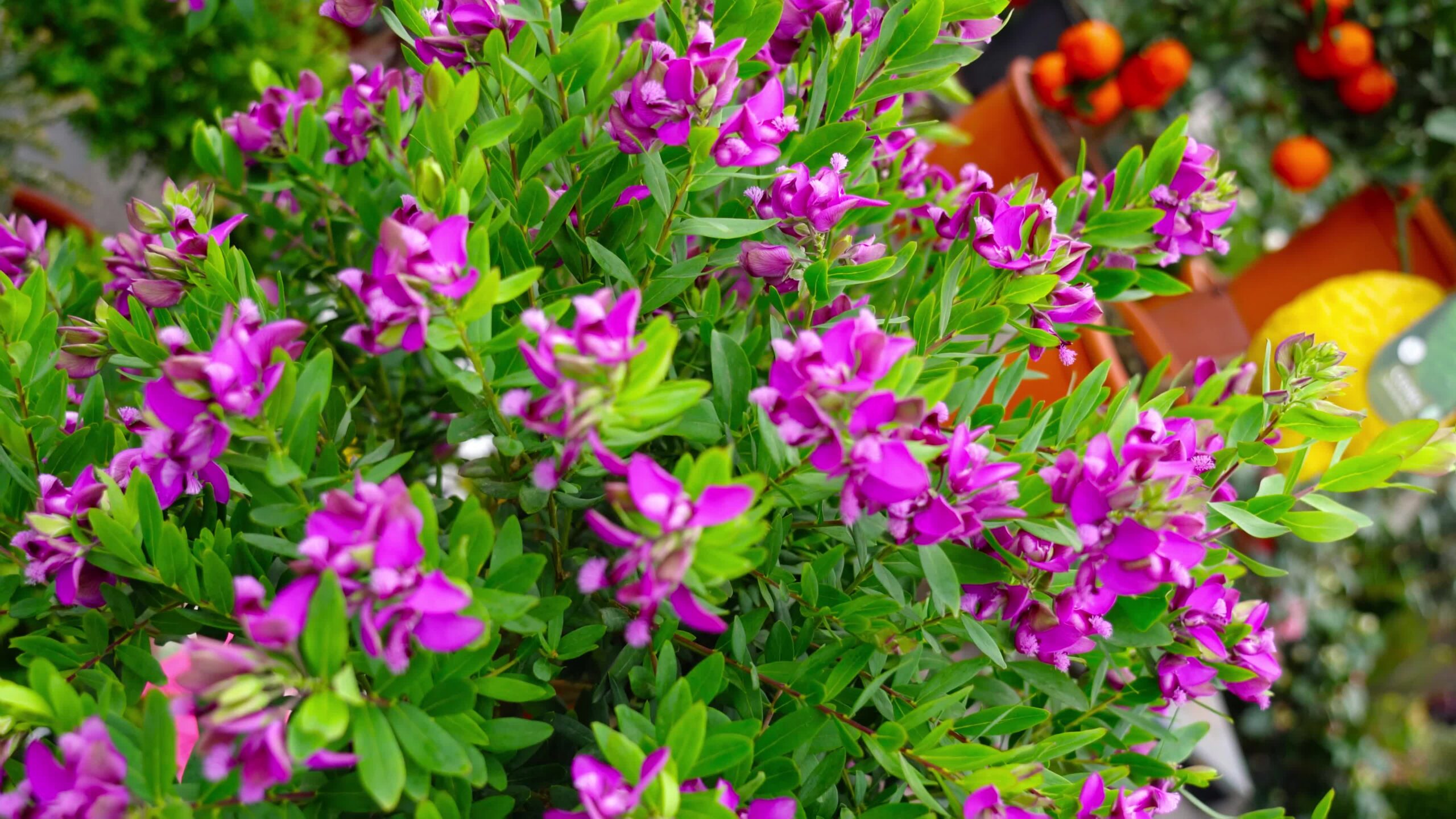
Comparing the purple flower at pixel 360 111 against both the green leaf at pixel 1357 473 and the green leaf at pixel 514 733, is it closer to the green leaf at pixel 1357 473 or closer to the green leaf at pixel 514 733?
the green leaf at pixel 514 733

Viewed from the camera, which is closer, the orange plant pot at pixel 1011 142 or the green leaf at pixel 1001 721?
the green leaf at pixel 1001 721

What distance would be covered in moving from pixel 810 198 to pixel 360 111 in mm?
294

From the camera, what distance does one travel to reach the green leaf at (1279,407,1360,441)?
48 cm

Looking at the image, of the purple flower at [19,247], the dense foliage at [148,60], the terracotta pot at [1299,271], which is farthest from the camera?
the terracotta pot at [1299,271]

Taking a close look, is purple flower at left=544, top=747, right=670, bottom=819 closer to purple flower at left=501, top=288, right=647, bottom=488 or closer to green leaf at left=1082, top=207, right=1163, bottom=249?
purple flower at left=501, top=288, right=647, bottom=488

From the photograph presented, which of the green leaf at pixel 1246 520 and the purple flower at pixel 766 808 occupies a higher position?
the green leaf at pixel 1246 520

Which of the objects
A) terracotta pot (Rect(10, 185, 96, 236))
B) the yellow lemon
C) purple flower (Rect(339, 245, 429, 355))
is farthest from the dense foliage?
the yellow lemon

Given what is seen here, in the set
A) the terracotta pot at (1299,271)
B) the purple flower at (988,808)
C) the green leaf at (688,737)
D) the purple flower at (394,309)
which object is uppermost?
the purple flower at (394,309)

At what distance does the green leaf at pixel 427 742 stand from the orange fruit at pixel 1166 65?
1165 mm

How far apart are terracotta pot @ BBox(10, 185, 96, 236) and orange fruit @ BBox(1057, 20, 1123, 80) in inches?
44.8

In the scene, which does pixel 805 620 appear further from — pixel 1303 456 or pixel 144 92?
pixel 144 92

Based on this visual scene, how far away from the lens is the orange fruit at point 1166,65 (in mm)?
1169

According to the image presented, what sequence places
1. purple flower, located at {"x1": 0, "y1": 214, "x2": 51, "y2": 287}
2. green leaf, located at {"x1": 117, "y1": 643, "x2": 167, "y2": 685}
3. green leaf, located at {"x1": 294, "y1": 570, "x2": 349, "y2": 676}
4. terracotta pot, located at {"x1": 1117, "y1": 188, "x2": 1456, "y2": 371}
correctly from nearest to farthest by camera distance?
1. green leaf, located at {"x1": 294, "y1": 570, "x2": 349, "y2": 676}
2. green leaf, located at {"x1": 117, "y1": 643, "x2": 167, "y2": 685}
3. purple flower, located at {"x1": 0, "y1": 214, "x2": 51, "y2": 287}
4. terracotta pot, located at {"x1": 1117, "y1": 188, "x2": 1456, "y2": 371}

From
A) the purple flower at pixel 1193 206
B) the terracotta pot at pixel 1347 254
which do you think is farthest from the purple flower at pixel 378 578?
the terracotta pot at pixel 1347 254
